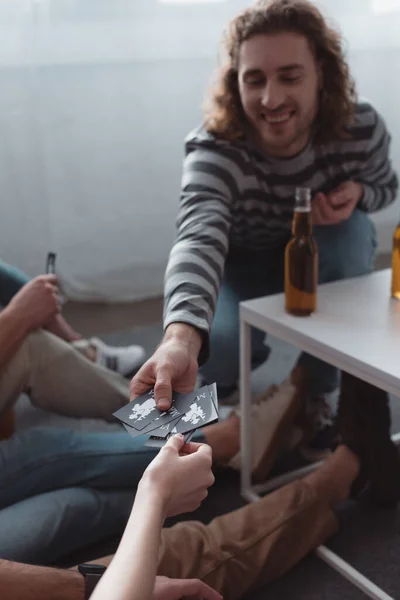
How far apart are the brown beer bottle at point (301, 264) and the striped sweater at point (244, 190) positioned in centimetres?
13

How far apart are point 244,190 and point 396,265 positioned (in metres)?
0.38

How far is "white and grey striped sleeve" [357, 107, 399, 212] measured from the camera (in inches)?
65.2

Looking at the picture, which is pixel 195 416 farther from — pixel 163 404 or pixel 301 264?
pixel 301 264

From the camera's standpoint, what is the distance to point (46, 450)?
1.29 meters

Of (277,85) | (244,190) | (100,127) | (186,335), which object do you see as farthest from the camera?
(100,127)

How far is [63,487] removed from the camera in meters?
1.28

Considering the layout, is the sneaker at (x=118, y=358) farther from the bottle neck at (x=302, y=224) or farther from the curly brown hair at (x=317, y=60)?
the bottle neck at (x=302, y=224)

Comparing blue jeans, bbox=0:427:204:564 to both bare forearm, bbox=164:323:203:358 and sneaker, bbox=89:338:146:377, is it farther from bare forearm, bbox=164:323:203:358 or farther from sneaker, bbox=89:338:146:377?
sneaker, bbox=89:338:146:377

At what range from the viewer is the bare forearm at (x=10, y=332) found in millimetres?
1464

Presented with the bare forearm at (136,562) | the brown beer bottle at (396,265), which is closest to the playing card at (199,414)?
the bare forearm at (136,562)

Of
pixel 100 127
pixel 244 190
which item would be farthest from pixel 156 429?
pixel 100 127

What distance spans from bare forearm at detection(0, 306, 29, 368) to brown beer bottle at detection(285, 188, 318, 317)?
0.57 metres

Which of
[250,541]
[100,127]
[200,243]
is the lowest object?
[250,541]

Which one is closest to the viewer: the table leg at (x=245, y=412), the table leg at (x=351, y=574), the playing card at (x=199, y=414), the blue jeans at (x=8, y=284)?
the playing card at (x=199, y=414)
